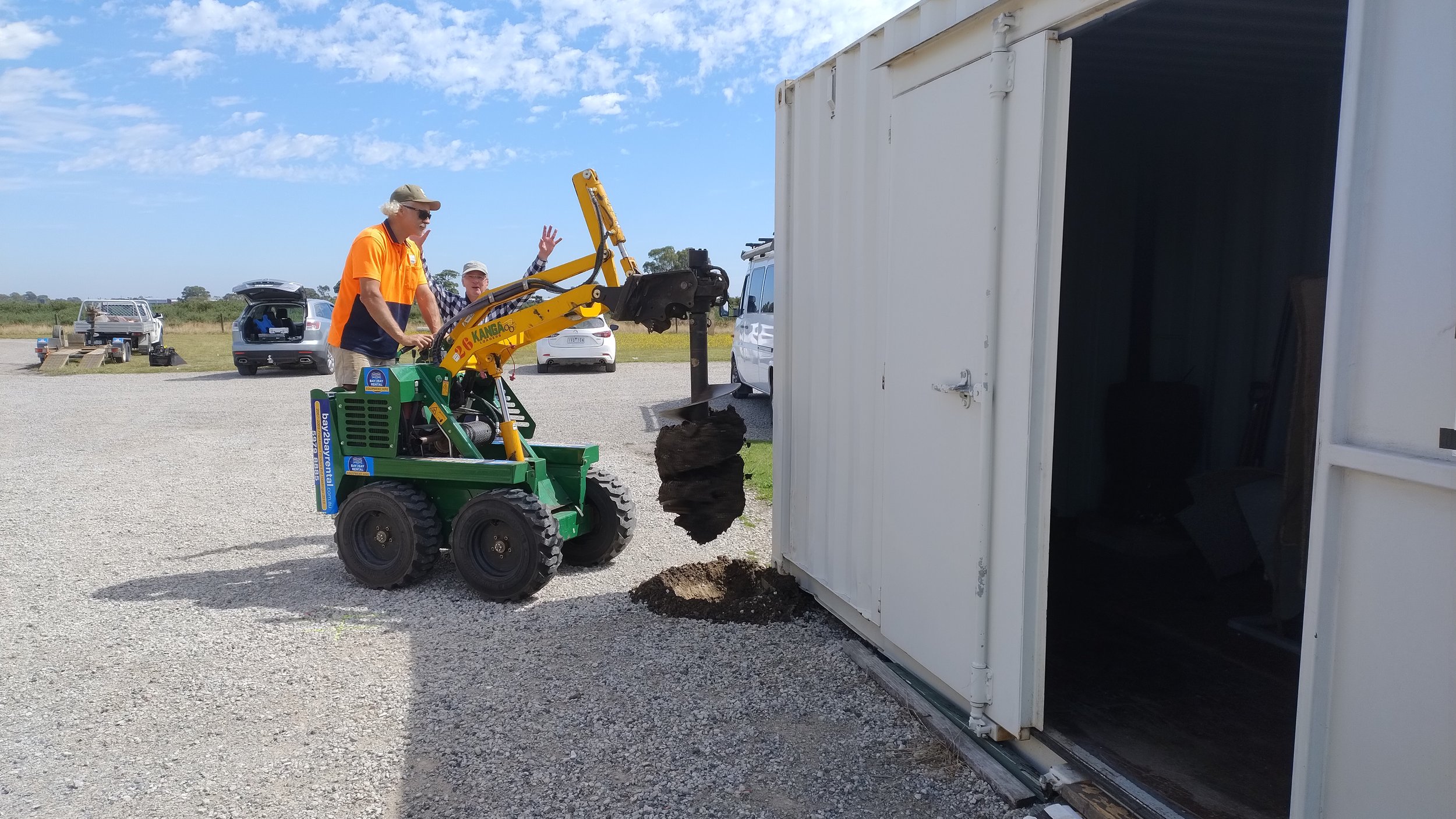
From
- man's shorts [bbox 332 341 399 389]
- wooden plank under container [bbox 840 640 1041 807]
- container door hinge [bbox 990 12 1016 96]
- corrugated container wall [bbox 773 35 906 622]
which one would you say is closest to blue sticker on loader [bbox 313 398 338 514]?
man's shorts [bbox 332 341 399 389]

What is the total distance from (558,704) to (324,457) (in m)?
2.55

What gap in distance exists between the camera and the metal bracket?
3107 mm

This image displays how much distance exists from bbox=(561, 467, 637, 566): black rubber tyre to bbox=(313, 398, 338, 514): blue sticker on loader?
4.73 feet

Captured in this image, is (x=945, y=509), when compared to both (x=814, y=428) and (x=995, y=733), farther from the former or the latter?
(x=814, y=428)

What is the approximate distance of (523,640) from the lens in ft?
14.6

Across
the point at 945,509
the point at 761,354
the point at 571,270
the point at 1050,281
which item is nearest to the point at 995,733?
the point at 945,509

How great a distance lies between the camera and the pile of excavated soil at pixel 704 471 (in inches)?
172

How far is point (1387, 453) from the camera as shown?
1.89 meters

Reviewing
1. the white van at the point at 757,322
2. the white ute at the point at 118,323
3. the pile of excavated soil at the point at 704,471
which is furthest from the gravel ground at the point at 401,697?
the white ute at the point at 118,323

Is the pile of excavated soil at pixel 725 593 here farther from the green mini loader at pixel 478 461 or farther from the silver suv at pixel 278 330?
the silver suv at pixel 278 330

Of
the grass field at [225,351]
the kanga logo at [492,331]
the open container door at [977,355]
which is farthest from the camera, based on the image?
the grass field at [225,351]

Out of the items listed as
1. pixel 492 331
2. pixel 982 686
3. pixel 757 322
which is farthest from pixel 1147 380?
pixel 757 322

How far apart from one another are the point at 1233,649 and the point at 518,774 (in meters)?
3.31

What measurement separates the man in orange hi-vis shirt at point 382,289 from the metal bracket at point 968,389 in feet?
11.4
